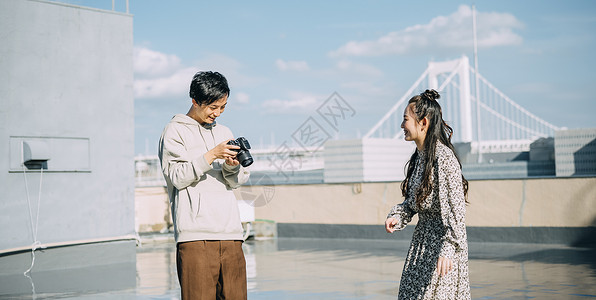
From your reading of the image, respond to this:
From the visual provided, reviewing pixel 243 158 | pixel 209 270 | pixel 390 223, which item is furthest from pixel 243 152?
pixel 390 223

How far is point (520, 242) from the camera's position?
10.1 m

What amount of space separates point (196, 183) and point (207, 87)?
0.40 metres

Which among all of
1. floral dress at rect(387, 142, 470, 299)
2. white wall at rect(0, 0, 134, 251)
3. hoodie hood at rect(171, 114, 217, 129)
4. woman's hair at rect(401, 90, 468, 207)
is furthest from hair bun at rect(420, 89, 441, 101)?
white wall at rect(0, 0, 134, 251)

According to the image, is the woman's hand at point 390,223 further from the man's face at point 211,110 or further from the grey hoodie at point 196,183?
the man's face at point 211,110

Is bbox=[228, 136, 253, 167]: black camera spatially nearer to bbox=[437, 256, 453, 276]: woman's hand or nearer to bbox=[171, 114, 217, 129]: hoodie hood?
bbox=[171, 114, 217, 129]: hoodie hood

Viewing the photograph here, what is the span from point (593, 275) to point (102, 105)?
6.06m

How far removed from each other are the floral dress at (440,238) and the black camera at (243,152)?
0.83 m

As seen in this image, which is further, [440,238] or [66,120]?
[66,120]

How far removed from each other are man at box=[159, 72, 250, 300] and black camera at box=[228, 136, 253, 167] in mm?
27

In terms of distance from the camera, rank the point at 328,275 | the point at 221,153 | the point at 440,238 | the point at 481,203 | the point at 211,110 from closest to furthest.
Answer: the point at 221,153
the point at 211,110
the point at 440,238
the point at 328,275
the point at 481,203

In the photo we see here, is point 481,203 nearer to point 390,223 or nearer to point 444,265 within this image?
→ point 390,223

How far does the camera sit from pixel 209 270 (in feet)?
8.87

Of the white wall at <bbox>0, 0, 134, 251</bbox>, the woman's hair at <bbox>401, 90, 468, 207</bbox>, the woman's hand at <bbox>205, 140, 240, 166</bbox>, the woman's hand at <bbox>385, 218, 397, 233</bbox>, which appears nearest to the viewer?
the woman's hand at <bbox>205, 140, 240, 166</bbox>

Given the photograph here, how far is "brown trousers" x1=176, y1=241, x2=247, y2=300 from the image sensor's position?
8.82 ft
